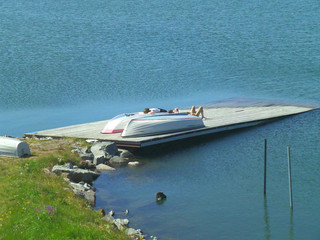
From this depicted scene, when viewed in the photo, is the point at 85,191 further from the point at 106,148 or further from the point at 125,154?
the point at 125,154

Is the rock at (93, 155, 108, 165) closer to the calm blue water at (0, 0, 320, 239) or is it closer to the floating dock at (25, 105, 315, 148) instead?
the calm blue water at (0, 0, 320, 239)

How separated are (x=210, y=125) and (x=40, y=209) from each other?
681 inches

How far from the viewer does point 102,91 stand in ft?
138

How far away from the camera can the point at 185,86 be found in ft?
142

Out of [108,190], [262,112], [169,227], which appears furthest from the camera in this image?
[262,112]

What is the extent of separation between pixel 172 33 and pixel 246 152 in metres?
31.0

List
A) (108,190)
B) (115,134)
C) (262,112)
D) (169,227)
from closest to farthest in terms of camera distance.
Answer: (169,227) → (108,190) → (115,134) → (262,112)

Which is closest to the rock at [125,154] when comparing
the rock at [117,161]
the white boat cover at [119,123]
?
the rock at [117,161]

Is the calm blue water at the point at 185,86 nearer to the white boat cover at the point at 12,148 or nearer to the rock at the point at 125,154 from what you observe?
the rock at the point at 125,154

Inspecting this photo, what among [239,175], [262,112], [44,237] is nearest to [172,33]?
[262,112]

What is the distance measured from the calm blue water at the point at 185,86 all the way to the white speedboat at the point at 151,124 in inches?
45.9

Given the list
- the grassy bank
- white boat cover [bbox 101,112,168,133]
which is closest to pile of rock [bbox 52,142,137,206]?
the grassy bank

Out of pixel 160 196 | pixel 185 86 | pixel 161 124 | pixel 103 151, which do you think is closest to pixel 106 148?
pixel 103 151

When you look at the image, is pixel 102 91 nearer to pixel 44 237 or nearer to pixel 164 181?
pixel 164 181
